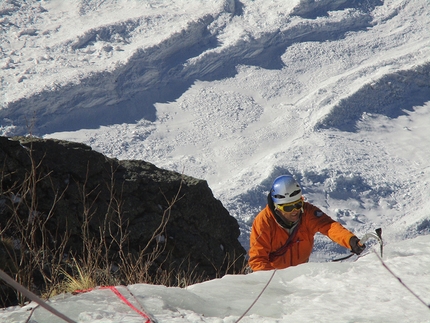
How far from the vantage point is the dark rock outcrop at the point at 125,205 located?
4.54 meters

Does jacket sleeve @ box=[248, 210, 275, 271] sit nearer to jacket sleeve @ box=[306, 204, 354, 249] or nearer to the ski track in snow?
jacket sleeve @ box=[306, 204, 354, 249]

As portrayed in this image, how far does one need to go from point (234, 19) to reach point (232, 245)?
31043 mm

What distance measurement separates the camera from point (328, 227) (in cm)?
315

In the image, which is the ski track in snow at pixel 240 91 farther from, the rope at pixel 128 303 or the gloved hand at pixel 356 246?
the rope at pixel 128 303

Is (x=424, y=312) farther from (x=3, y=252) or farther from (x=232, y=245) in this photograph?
(x=232, y=245)

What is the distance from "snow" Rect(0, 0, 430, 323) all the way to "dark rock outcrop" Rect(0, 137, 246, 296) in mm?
15324

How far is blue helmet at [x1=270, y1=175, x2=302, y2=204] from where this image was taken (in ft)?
10.6

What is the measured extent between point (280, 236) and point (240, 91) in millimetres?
30659

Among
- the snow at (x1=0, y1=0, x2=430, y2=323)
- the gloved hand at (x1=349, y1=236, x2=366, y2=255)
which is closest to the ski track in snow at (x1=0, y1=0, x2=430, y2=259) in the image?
the snow at (x1=0, y1=0, x2=430, y2=323)

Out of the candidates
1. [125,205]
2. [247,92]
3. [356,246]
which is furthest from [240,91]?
[356,246]

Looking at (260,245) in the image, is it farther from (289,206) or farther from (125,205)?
(125,205)

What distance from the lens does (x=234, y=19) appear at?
34.7 meters

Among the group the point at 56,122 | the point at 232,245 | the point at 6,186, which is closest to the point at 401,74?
the point at 56,122

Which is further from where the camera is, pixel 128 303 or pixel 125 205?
pixel 125 205
